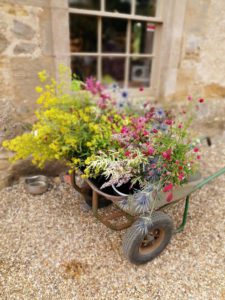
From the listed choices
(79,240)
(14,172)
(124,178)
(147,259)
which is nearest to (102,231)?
(79,240)

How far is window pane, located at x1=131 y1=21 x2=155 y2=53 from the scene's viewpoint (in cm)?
300

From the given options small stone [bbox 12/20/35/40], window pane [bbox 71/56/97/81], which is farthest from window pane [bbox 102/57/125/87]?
small stone [bbox 12/20/35/40]

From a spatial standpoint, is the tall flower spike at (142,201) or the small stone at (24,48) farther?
the small stone at (24,48)

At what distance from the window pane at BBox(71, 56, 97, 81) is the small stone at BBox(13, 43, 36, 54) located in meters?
0.76

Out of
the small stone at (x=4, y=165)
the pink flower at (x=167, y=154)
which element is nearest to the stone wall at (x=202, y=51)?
the pink flower at (x=167, y=154)

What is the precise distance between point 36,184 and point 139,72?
83.3 inches

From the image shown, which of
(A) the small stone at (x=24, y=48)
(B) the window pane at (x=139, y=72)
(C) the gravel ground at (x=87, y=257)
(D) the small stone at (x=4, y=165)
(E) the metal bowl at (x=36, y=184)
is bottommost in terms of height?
(C) the gravel ground at (x=87, y=257)

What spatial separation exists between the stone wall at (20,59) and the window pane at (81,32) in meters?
0.83

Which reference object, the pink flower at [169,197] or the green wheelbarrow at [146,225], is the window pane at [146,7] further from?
Result: the pink flower at [169,197]

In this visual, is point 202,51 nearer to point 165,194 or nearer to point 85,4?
point 85,4

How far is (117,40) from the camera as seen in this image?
3715 mm

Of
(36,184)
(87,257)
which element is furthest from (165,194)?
(36,184)

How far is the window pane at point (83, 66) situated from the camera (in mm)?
2915

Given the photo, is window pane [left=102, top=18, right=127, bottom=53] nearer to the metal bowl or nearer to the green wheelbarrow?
the metal bowl
